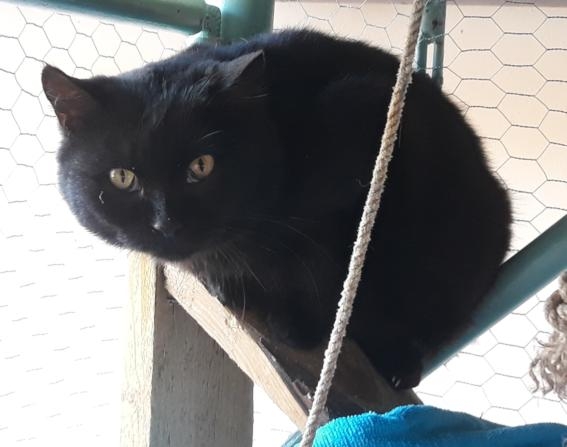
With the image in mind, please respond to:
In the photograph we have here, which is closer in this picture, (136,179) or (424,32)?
(136,179)

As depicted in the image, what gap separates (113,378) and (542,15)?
1005 mm

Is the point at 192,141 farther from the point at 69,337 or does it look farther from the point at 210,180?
the point at 69,337

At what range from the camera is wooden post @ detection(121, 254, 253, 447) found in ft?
2.45

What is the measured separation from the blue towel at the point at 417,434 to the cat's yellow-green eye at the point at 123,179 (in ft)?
1.03

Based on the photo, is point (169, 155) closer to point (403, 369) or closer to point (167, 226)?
point (167, 226)

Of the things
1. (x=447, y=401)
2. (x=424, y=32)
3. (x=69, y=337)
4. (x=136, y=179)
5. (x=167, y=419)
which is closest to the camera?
(x=136, y=179)

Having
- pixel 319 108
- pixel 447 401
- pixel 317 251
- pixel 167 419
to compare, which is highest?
pixel 319 108

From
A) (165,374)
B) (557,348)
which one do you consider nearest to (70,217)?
(165,374)

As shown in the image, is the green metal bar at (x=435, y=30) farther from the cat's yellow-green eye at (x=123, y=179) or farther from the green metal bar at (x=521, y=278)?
the cat's yellow-green eye at (x=123, y=179)

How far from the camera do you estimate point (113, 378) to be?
127 cm

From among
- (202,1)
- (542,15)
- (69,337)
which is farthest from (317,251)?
(542,15)

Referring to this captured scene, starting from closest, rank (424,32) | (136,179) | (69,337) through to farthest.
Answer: (136,179) < (424,32) < (69,337)

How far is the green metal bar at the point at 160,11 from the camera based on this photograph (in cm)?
67

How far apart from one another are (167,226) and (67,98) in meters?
0.16
